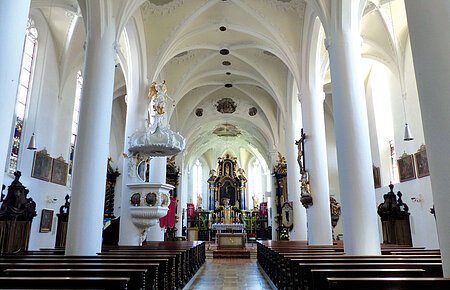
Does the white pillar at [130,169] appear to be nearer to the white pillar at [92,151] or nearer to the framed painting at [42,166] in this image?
the framed painting at [42,166]

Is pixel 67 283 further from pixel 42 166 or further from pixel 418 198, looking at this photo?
pixel 418 198

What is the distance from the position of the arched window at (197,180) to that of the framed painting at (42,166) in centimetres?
2178

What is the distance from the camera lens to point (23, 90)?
1088 centimetres

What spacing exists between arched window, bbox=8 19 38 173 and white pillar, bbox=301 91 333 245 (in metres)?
8.94

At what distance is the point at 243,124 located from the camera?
949 inches

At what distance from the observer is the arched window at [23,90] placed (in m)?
10.2

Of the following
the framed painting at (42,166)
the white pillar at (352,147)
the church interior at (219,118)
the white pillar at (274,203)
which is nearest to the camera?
the church interior at (219,118)

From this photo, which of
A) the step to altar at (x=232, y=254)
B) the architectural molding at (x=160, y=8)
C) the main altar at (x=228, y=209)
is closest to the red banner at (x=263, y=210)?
the main altar at (x=228, y=209)

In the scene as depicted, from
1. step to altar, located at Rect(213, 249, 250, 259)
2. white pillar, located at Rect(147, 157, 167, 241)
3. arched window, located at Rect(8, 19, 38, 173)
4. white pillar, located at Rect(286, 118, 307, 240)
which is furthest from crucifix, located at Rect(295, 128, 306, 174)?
arched window, located at Rect(8, 19, 38, 173)

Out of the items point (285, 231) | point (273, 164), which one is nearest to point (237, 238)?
point (285, 231)

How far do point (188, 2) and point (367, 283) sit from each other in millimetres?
11240

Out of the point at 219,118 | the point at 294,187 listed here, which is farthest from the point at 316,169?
the point at 219,118

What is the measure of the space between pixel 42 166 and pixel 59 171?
3.58 ft

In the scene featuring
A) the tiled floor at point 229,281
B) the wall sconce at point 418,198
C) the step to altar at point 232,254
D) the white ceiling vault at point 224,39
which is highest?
the white ceiling vault at point 224,39
